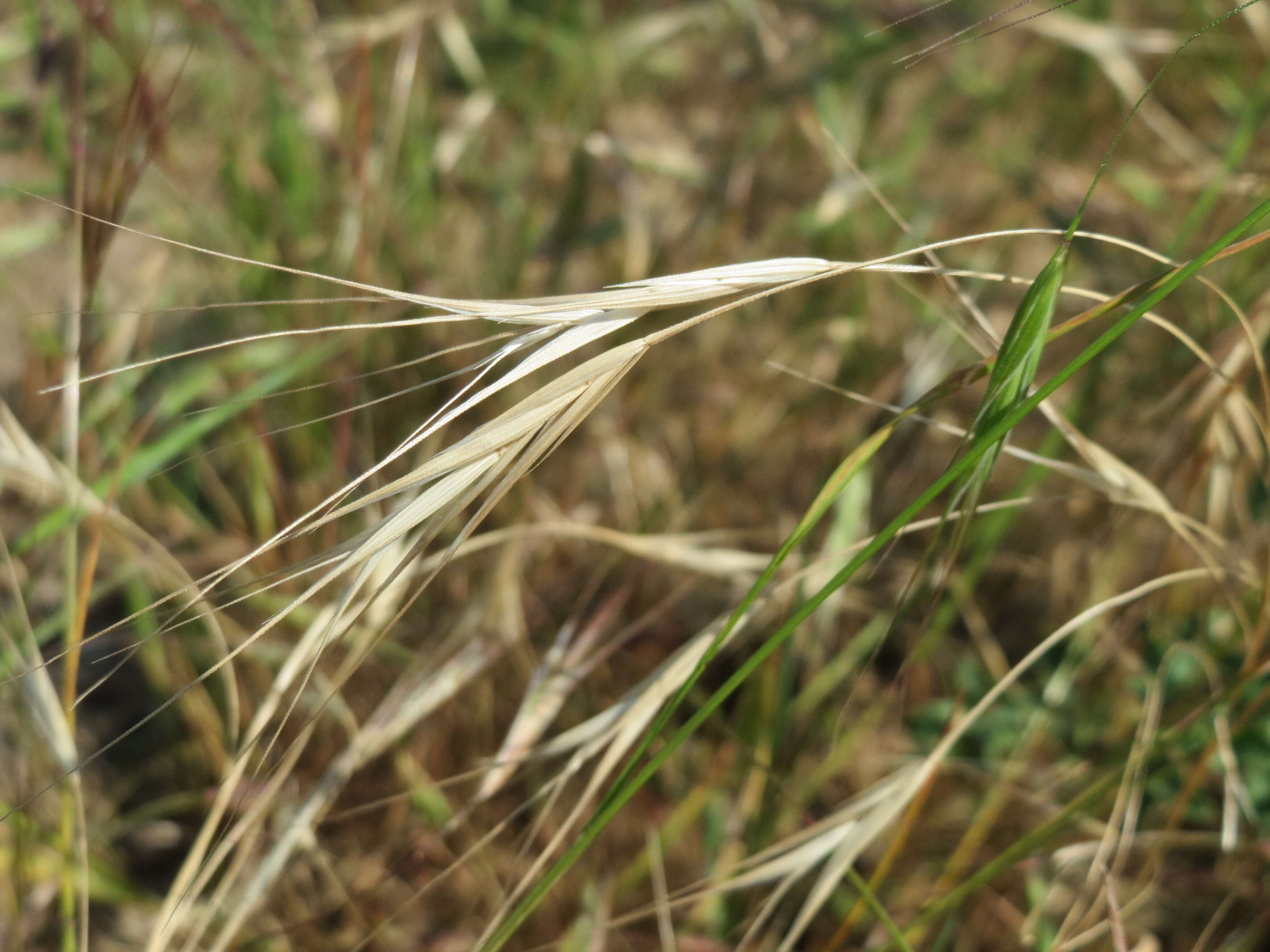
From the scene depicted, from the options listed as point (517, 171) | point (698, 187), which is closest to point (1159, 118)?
point (698, 187)

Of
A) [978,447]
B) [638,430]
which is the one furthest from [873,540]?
[638,430]

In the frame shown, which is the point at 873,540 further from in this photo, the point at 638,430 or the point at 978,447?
the point at 638,430

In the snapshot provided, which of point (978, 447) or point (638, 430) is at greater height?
point (978, 447)

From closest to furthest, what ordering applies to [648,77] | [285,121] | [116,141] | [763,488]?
[116,141], [285,121], [763,488], [648,77]

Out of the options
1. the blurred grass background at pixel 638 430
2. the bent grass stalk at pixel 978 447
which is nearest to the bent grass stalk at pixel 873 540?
the bent grass stalk at pixel 978 447

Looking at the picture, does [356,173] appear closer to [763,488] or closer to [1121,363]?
[763,488]

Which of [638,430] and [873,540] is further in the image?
[638,430]

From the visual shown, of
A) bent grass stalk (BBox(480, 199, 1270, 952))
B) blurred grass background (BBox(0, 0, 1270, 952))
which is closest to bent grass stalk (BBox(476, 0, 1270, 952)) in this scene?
bent grass stalk (BBox(480, 199, 1270, 952))

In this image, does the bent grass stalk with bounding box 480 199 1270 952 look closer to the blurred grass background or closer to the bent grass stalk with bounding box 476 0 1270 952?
the bent grass stalk with bounding box 476 0 1270 952
